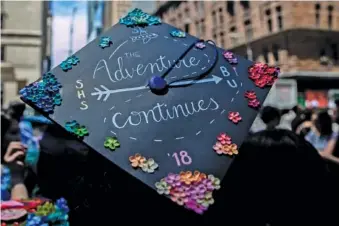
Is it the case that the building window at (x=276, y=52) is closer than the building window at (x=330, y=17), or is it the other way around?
the building window at (x=330, y=17)

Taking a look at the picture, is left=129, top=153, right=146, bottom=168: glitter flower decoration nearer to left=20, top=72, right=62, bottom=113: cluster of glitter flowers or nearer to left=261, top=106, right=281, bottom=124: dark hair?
left=20, top=72, right=62, bottom=113: cluster of glitter flowers

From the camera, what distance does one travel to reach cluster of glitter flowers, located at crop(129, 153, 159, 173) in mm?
1776

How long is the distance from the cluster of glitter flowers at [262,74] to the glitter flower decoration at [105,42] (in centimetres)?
56

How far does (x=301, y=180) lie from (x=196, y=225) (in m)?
0.68

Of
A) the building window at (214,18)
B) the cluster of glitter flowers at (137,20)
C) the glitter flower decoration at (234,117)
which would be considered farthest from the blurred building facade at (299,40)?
the glitter flower decoration at (234,117)

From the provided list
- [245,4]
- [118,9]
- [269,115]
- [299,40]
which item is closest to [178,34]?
[269,115]

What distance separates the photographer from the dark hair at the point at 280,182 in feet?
7.36

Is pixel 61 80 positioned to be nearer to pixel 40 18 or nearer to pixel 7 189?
pixel 7 189

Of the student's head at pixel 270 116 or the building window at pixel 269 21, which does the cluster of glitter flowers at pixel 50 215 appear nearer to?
the student's head at pixel 270 116

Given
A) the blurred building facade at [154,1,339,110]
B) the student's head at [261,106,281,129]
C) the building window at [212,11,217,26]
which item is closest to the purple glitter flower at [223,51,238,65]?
the student's head at [261,106,281,129]

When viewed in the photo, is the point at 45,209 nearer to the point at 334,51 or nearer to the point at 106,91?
the point at 106,91

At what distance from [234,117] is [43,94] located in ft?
2.25

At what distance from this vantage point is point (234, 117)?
1.94 metres

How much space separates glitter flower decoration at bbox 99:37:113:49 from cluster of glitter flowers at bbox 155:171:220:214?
623 millimetres
